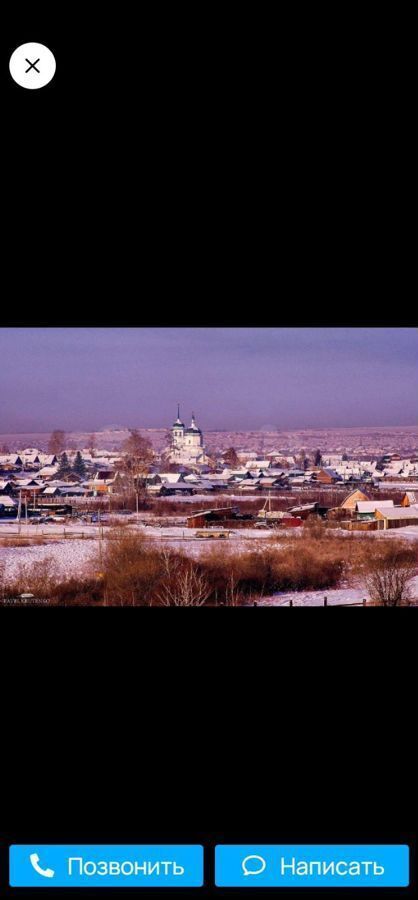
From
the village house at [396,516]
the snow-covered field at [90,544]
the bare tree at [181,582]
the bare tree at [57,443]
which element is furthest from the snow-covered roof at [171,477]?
the village house at [396,516]

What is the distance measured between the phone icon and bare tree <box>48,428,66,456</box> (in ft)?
5.76

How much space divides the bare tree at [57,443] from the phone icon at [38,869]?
1757 mm

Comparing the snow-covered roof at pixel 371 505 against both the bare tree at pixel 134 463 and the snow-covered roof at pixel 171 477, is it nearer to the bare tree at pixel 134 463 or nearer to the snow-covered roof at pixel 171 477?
the snow-covered roof at pixel 171 477

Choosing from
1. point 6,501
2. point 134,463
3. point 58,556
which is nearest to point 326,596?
point 134,463

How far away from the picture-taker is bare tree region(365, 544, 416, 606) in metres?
3.62

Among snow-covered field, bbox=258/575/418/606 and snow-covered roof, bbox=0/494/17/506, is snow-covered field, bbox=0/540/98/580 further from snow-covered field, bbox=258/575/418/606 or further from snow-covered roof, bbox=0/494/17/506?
snow-covered field, bbox=258/575/418/606

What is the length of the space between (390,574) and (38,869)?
2.04 m

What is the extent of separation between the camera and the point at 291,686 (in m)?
3.23

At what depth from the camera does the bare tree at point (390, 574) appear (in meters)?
3.62

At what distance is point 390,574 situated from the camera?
3.89 m
